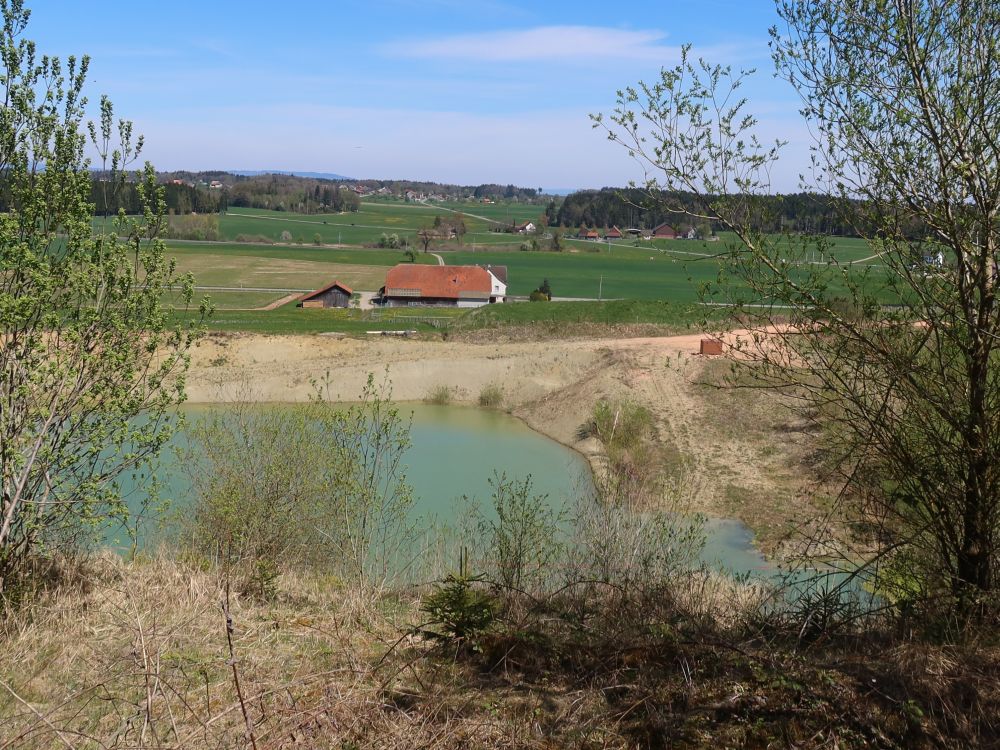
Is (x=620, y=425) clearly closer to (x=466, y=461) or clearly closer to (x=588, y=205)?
(x=466, y=461)

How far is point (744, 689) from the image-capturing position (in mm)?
4840

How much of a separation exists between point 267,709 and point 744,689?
2768 mm

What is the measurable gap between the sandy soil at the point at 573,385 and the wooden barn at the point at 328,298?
1606 cm

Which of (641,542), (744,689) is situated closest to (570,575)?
(641,542)

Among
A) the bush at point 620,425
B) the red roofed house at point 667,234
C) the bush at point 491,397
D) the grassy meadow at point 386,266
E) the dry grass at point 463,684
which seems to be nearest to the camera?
the dry grass at point 463,684

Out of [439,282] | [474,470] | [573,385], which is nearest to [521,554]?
[474,470]

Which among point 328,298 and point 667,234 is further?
point 328,298

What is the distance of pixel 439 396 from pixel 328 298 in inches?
968

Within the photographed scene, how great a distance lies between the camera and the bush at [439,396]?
3716 centimetres

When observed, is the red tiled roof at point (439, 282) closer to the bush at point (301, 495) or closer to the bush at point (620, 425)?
the bush at point (620, 425)

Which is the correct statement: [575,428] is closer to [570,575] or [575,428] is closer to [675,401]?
[675,401]

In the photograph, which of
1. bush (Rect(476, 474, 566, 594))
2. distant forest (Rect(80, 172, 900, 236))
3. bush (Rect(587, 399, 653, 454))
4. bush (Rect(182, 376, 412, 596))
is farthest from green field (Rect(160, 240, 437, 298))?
bush (Rect(476, 474, 566, 594))

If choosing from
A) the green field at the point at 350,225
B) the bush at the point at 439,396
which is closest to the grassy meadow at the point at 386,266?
the green field at the point at 350,225

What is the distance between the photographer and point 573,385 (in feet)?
120
